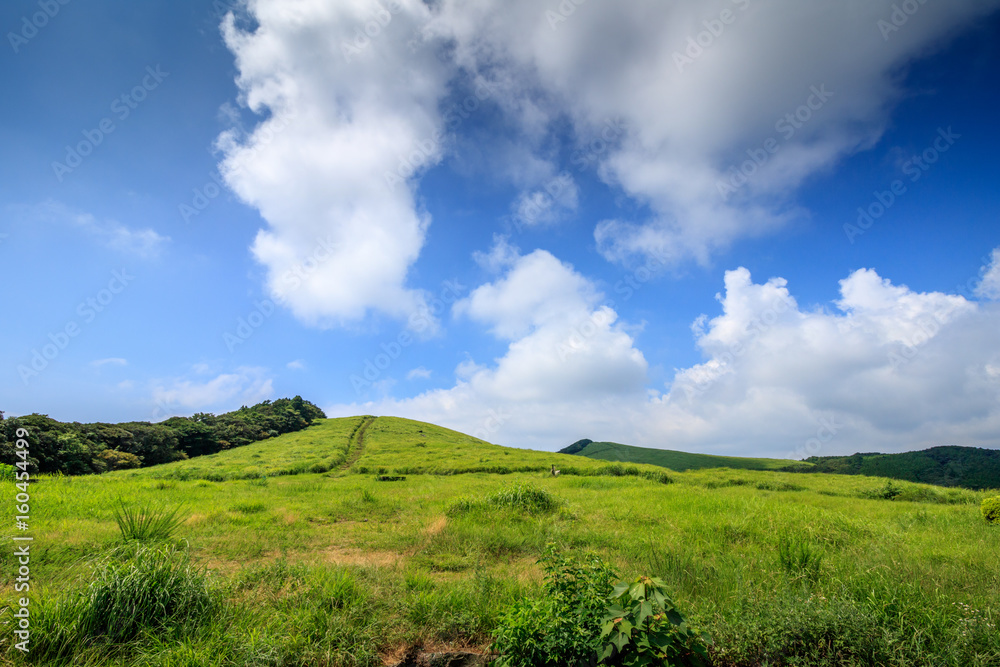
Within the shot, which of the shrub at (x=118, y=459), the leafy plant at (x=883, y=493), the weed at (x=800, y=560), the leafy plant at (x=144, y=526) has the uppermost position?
the leafy plant at (x=144, y=526)

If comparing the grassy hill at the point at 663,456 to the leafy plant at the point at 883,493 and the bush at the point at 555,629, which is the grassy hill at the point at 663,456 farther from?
the bush at the point at 555,629

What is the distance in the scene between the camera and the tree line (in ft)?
89.0

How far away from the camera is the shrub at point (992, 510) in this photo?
11.9 metres

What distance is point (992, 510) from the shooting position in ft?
39.6

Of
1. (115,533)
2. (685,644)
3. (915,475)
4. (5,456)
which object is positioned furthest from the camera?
(915,475)

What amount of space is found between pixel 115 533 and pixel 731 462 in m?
61.9

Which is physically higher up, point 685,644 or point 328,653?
point 685,644

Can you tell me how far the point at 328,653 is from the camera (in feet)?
15.5

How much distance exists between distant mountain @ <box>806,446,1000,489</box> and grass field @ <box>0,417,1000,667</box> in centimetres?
2446

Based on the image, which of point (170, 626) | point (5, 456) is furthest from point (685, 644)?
point (5, 456)

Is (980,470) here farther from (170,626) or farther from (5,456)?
(5,456)

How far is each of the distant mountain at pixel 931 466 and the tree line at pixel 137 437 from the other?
5616 centimetres

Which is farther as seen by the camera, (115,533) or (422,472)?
(422,472)

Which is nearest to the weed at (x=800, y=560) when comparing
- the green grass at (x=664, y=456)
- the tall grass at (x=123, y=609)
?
the tall grass at (x=123, y=609)
